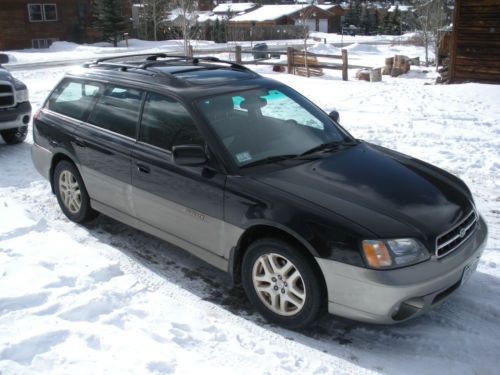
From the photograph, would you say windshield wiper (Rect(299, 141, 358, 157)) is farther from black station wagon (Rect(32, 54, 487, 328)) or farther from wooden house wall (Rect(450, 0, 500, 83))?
wooden house wall (Rect(450, 0, 500, 83))

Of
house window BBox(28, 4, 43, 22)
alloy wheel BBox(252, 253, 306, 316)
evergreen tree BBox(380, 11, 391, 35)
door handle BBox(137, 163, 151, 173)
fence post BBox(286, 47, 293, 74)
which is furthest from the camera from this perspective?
evergreen tree BBox(380, 11, 391, 35)

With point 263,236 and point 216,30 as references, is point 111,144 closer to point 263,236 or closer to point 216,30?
point 263,236

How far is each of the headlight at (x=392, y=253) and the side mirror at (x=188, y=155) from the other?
140 centimetres

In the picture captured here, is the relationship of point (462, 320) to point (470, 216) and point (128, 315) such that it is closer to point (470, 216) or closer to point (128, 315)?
point (470, 216)

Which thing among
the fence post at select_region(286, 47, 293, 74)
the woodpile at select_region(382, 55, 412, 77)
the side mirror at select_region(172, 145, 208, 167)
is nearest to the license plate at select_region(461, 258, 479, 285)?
the side mirror at select_region(172, 145, 208, 167)

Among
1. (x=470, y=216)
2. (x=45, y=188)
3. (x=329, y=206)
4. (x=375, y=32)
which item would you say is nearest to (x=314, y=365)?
(x=329, y=206)

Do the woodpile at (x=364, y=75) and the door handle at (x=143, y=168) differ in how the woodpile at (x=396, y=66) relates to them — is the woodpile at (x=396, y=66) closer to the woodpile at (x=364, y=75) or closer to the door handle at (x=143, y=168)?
the woodpile at (x=364, y=75)

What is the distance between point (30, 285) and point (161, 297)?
1.06m

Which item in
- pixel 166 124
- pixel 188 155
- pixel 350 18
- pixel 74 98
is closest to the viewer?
pixel 188 155

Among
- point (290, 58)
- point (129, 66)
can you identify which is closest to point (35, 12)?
point (290, 58)

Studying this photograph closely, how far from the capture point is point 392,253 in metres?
3.26

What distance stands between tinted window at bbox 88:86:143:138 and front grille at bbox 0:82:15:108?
418 centimetres

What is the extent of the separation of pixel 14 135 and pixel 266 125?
6.25m

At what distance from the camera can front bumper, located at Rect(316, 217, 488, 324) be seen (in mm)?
3225
